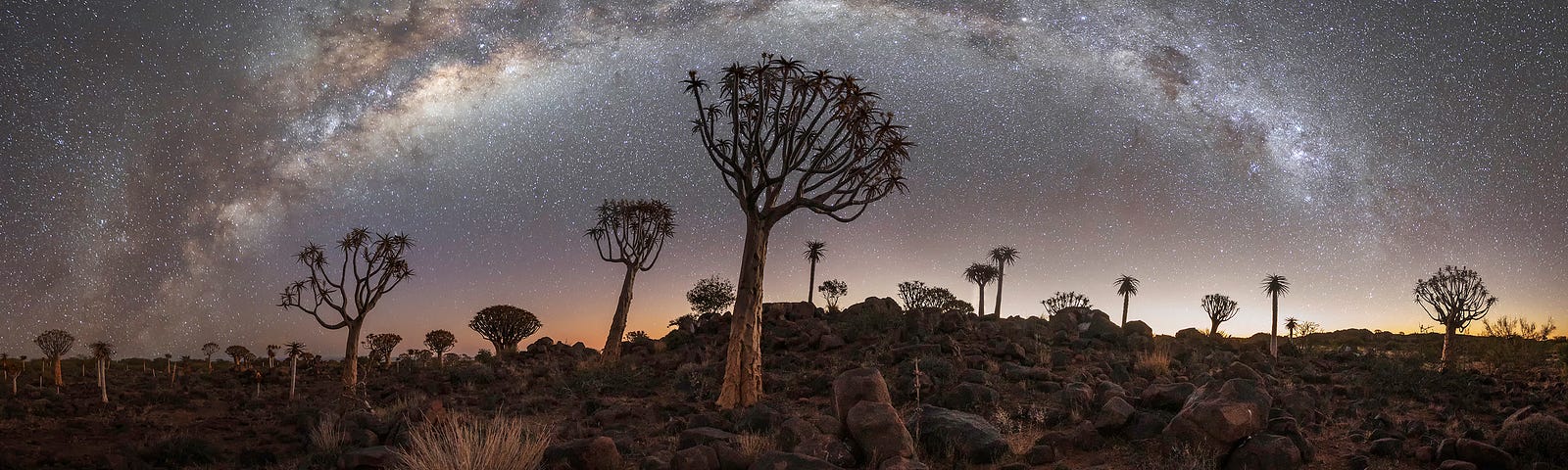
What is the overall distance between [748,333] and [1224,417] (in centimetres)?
983

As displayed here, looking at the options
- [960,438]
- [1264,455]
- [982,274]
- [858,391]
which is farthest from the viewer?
[982,274]

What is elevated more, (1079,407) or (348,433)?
(1079,407)

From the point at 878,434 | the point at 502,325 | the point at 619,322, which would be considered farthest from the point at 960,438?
the point at 502,325

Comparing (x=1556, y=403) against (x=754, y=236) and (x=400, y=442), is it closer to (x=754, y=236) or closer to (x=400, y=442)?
(x=754, y=236)

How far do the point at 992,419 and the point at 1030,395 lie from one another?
3.31 meters

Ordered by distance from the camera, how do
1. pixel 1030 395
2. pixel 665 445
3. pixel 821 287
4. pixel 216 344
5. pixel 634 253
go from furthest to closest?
pixel 821 287
pixel 216 344
pixel 634 253
pixel 1030 395
pixel 665 445

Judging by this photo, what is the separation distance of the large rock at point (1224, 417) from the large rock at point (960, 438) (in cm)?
249

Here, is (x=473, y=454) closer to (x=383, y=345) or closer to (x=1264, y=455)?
(x=1264, y=455)

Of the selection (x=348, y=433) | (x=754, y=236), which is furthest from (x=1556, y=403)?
(x=348, y=433)

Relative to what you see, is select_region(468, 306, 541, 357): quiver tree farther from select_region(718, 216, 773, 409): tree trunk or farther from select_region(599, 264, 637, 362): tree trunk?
select_region(718, 216, 773, 409): tree trunk

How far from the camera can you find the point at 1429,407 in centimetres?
1767

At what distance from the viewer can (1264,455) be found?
1030 cm

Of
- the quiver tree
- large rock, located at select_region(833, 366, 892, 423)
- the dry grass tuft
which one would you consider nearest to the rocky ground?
large rock, located at select_region(833, 366, 892, 423)

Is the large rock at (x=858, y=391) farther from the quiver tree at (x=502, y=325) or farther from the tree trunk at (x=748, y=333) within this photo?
the quiver tree at (x=502, y=325)
